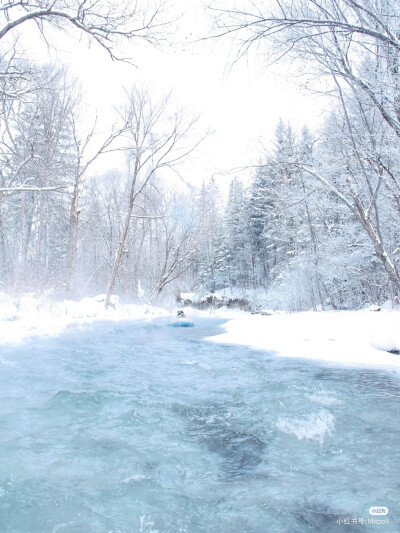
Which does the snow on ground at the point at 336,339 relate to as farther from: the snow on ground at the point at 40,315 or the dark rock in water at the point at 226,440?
the snow on ground at the point at 40,315

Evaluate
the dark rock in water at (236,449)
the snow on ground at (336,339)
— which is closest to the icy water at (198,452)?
the dark rock in water at (236,449)

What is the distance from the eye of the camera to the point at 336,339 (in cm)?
807

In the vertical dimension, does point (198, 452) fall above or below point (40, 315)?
below

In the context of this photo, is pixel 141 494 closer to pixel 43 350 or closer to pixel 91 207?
pixel 43 350

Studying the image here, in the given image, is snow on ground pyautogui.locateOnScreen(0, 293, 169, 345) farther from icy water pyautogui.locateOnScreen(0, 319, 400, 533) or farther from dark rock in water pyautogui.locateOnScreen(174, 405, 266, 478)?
dark rock in water pyautogui.locateOnScreen(174, 405, 266, 478)

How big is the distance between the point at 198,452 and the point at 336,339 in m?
6.43

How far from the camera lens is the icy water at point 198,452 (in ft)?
6.30

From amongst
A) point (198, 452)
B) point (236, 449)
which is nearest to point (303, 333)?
point (236, 449)

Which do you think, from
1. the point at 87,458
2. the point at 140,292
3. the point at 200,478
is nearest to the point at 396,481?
the point at 200,478

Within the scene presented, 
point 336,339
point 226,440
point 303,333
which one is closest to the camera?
point 226,440

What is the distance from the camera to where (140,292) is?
2259 cm

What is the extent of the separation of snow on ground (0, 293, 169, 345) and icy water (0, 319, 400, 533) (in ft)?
15.2

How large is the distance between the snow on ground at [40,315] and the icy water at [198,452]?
15.2 ft

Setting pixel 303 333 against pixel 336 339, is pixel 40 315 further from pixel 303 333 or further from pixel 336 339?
pixel 336 339
